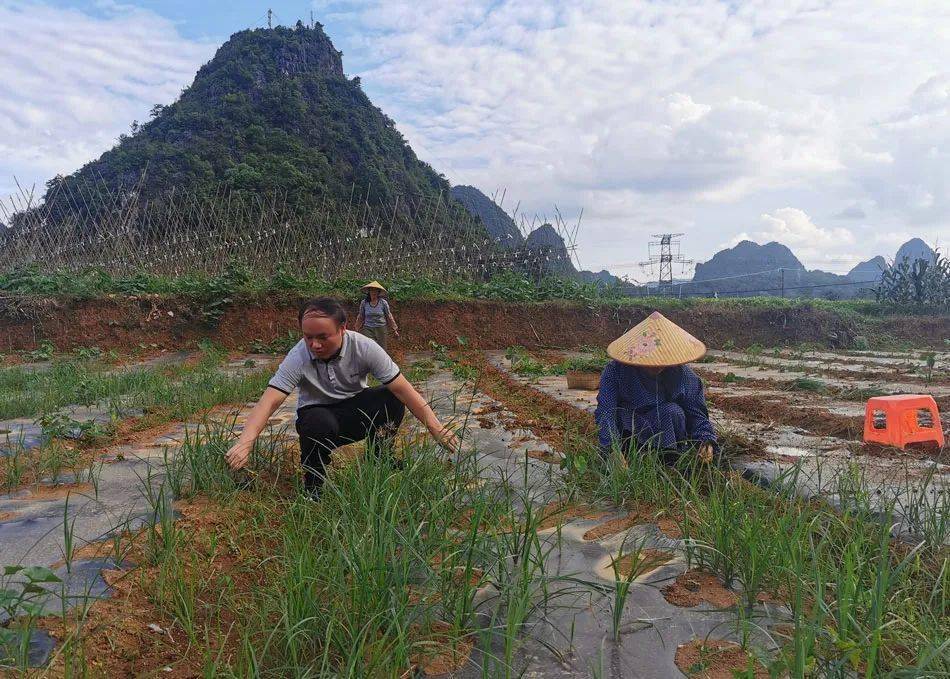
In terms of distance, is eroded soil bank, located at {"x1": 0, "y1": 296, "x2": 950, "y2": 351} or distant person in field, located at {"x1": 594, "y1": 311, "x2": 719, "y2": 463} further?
eroded soil bank, located at {"x1": 0, "y1": 296, "x2": 950, "y2": 351}

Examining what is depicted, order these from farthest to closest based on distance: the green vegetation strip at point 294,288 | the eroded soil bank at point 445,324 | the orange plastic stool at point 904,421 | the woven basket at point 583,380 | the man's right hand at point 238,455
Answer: the green vegetation strip at point 294,288, the eroded soil bank at point 445,324, the woven basket at point 583,380, the orange plastic stool at point 904,421, the man's right hand at point 238,455

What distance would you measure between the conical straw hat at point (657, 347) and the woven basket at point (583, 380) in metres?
3.59

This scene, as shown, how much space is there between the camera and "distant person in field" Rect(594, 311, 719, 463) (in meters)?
3.01

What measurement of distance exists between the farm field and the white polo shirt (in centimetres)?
35

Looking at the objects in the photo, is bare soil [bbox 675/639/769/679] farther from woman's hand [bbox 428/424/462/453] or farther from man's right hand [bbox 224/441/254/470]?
man's right hand [bbox 224/441/254/470]

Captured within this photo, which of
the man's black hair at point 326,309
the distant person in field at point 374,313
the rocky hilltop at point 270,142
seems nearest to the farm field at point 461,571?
the man's black hair at point 326,309

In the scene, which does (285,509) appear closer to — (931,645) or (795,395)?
(931,645)

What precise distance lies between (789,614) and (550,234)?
60.0ft

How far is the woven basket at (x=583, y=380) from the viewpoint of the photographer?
265 inches

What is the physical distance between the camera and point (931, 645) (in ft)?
4.00

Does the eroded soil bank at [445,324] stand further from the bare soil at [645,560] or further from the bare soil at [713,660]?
the bare soil at [713,660]

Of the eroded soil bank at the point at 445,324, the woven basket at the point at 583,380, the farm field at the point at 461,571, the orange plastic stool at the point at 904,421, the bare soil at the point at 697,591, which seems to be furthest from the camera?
the eroded soil bank at the point at 445,324

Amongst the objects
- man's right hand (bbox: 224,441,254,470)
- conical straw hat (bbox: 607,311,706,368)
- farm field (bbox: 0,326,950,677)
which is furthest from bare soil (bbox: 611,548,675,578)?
man's right hand (bbox: 224,441,254,470)

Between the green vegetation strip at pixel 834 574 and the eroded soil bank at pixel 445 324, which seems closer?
the green vegetation strip at pixel 834 574
